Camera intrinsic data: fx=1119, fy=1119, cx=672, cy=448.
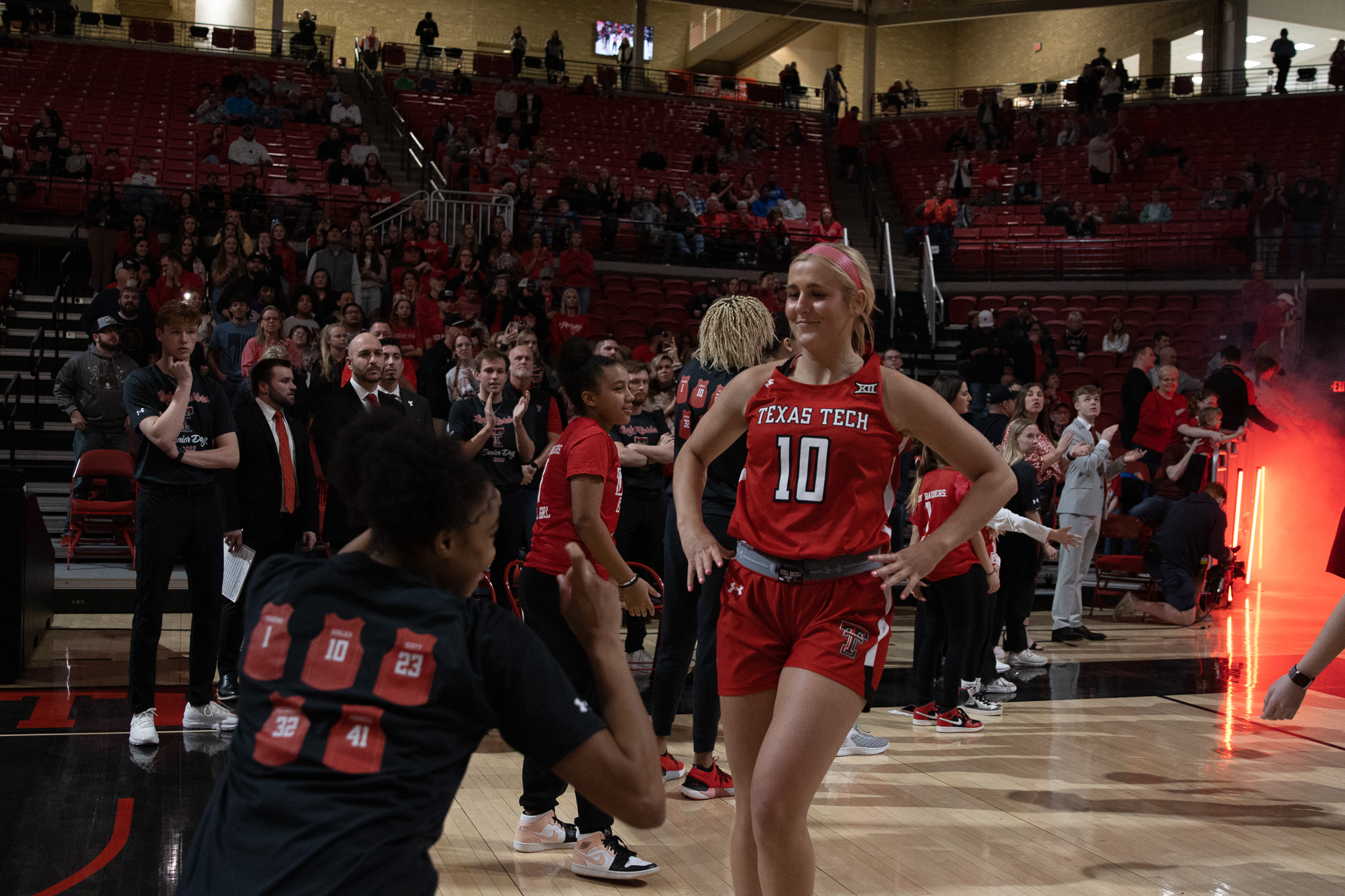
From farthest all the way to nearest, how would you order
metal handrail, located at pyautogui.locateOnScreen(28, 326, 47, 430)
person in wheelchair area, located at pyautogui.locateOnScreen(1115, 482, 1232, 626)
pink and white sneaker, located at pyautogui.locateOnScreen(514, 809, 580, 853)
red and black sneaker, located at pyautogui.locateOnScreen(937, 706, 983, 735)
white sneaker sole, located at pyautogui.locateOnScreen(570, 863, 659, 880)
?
1. metal handrail, located at pyautogui.locateOnScreen(28, 326, 47, 430)
2. person in wheelchair area, located at pyautogui.locateOnScreen(1115, 482, 1232, 626)
3. red and black sneaker, located at pyautogui.locateOnScreen(937, 706, 983, 735)
4. pink and white sneaker, located at pyautogui.locateOnScreen(514, 809, 580, 853)
5. white sneaker sole, located at pyautogui.locateOnScreen(570, 863, 659, 880)

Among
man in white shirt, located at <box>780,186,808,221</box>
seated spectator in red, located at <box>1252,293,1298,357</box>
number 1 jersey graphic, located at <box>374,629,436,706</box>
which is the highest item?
man in white shirt, located at <box>780,186,808,221</box>

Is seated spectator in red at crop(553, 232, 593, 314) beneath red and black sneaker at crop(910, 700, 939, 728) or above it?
above

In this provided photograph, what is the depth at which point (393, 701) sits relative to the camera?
1.43 meters

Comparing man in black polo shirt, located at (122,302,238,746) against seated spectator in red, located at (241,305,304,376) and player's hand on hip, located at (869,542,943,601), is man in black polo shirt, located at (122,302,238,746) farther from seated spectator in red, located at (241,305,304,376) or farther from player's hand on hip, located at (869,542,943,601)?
player's hand on hip, located at (869,542,943,601)

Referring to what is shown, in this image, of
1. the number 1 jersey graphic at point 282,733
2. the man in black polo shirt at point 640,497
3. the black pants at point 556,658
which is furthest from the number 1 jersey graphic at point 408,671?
the man in black polo shirt at point 640,497

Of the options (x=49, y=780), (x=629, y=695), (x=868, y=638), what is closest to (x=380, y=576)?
(x=629, y=695)

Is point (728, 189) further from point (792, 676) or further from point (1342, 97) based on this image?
point (792, 676)

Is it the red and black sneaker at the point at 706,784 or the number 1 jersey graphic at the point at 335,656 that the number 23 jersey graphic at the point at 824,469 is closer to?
A: the number 1 jersey graphic at the point at 335,656

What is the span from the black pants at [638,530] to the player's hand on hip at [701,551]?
378 centimetres

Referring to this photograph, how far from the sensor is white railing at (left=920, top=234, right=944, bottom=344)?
1499 cm

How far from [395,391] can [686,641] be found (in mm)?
2043

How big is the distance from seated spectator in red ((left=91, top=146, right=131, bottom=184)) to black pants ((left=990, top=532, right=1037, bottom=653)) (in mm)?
11692

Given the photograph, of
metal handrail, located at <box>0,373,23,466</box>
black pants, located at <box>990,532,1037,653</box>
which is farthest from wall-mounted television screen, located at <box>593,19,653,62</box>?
black pants, located at <box>990,532,1037,653</box>

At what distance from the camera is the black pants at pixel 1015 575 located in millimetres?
Answer: 6473
